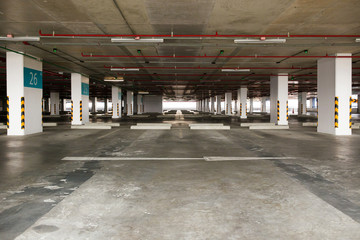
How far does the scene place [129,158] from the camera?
8.13 meters

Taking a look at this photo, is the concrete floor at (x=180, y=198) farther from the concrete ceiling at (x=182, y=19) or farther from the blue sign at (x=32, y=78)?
the blue sign at (x=32, y=78)

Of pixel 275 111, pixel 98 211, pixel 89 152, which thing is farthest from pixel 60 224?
pixel 275 111

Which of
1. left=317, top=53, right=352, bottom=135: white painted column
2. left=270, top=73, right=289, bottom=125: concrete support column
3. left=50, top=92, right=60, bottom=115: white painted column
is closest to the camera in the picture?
left=317, top=53, right=352, bottom=135: white painted column

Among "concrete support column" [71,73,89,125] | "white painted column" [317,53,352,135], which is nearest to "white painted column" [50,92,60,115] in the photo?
"concrete support column" [71,73,89,125]

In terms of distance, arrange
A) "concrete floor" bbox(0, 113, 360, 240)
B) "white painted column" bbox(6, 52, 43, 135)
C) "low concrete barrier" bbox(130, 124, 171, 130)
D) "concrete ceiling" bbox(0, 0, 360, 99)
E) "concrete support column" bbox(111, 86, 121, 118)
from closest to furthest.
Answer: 1. "concrete floor" bbox(0, 113, 360, 240)
2. "concrete ceiling" bbox(0, 0, 360, 99)
3. "white painted column" bbox(6, 52, 43, 135)
4. "low concrete barrier" bbox(130, 124, 171, 130)
5. "concrete support column" bbox(111, 86, 121, 118)

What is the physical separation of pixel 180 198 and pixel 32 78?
14.7 meters

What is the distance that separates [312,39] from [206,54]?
5.36 meters

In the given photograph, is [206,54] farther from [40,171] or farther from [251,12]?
[40,171]

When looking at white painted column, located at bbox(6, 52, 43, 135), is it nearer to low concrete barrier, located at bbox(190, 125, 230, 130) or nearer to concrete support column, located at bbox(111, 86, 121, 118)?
low concrete barrier, located at bbox(190, 125, 230, 130)

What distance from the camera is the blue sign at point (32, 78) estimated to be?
15.0 m

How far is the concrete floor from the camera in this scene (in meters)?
3.32

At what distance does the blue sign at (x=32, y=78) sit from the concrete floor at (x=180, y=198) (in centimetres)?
863

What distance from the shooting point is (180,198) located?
4496 mm

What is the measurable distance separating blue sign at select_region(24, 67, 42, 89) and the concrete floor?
863 cm
